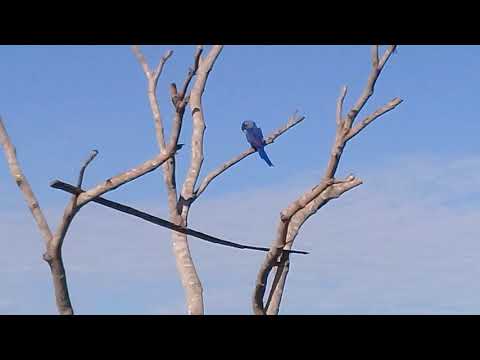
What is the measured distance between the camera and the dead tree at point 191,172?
3.93 meters

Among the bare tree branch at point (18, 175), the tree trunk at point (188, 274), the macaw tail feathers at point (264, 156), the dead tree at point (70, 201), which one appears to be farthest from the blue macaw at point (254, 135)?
the bare tree branch at point (18, 175)

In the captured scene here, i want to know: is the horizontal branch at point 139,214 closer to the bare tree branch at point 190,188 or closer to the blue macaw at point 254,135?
the bare tree branch at point 190,188

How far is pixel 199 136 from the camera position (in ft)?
13.5

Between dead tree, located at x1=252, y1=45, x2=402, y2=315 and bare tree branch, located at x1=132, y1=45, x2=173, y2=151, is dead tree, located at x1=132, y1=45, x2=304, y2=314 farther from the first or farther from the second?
dead tree, located at x1=252, y1=45, x2=402, y2=315

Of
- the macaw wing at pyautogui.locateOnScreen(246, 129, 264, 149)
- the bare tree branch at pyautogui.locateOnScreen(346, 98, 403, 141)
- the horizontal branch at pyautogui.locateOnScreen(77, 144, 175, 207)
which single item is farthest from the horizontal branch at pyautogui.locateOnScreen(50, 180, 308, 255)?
the macaw wing at pyautogui.locateOnScreen(246, 129, 264, 149)

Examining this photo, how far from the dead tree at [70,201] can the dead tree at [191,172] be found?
81 cm

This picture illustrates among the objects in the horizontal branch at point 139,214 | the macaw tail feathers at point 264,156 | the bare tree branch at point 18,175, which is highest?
the macaw tail feathers at point 264,156

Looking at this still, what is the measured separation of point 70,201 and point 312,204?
1.31 m

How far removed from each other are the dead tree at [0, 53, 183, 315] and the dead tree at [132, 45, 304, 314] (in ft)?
2.67

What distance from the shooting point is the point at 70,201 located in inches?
105
